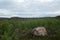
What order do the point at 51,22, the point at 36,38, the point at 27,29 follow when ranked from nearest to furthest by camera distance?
the point at 36,38 → the point at 27,29 → the point at 51,22

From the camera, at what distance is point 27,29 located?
1784 cm

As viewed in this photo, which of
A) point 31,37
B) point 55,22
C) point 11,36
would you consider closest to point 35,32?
point 31,37

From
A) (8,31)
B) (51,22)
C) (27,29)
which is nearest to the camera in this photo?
(8,31)

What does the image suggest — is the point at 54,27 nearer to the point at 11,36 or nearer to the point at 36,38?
the point at 36,38

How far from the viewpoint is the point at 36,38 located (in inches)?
642

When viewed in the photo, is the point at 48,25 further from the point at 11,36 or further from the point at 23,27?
the point at 11,36

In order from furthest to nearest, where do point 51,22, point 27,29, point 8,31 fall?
1. point 51,22
2. point 27,29
3. point 8,31

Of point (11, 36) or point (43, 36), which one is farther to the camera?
point (43, 36)

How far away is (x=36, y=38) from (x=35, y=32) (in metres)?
0.58

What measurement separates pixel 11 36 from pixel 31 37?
4576 millimetres

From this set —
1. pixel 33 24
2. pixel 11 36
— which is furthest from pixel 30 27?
pixel 11 36

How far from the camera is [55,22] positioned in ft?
62.2

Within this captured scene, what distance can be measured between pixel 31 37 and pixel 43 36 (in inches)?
32.4

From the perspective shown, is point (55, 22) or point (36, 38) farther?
point (55, 22)
